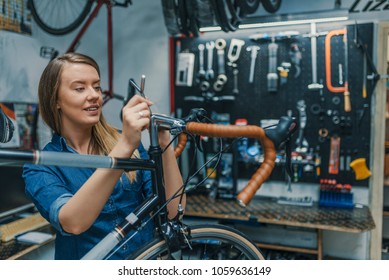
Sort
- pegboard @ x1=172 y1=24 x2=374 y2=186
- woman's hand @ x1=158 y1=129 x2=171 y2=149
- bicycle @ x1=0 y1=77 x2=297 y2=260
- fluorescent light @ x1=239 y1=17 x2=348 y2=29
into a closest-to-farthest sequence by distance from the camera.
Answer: bicycle @ x1=0 y1=77 x2=297 y2=260 → woman's hand @ x1=158 y1=129 x2=171 y2=149 → fluorescent light @ x1=239 y1=17 x2=348 y2=29 → pegboard @ x1=172 y1=24 x2=374 y2=186

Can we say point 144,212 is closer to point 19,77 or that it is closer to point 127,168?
point 127,168

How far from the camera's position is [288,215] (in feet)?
5.38

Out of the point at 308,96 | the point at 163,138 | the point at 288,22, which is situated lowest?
the point at 163,138

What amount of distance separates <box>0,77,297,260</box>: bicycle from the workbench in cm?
84

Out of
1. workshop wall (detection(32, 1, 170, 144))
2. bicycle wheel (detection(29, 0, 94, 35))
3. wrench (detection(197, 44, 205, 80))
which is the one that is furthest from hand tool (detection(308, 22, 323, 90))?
bicycle wheel (detection(29, 0, 94, 35))

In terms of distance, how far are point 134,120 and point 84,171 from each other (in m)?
0.21

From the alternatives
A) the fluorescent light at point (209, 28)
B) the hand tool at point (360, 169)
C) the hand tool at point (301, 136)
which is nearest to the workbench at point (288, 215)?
the hand tool at point (360, 169)

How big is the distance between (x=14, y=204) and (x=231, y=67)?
1.29 m

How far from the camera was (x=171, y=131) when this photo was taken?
66cm

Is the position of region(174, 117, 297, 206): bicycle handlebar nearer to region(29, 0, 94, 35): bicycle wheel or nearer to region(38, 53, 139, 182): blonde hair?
region(38, 53, 139, 182): blonde hair

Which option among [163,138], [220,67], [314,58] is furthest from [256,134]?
[220,67]

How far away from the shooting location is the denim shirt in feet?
1.99

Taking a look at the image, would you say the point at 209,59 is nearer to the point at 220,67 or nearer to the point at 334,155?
the point at 220,67
